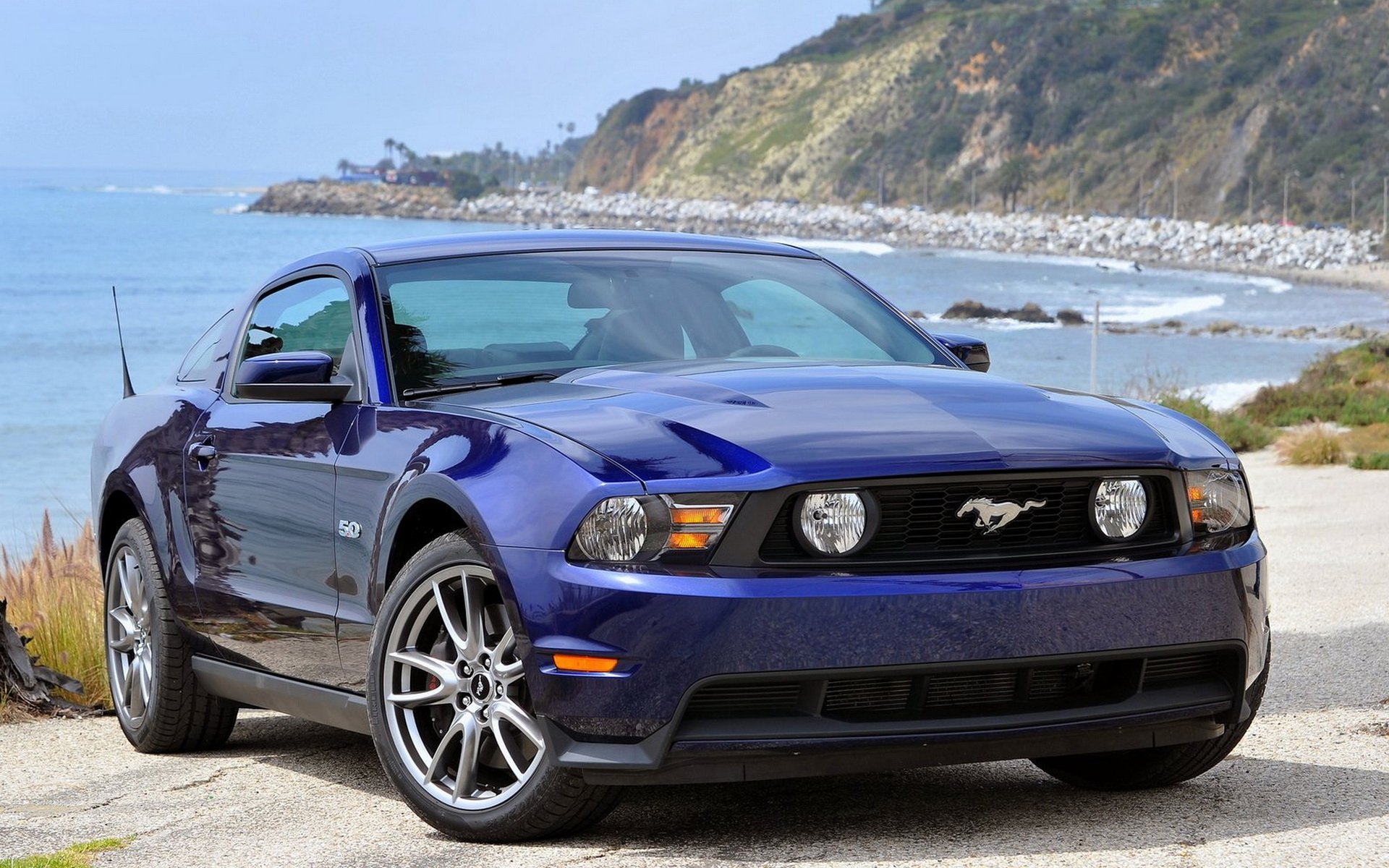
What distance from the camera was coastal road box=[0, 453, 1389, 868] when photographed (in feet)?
12.9

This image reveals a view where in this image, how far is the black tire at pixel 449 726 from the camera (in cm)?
394

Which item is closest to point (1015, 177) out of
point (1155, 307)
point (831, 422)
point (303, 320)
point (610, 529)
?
point (1155, 307)

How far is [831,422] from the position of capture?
158 inches

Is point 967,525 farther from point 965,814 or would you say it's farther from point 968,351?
point 968,351

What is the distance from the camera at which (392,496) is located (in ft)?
14.3

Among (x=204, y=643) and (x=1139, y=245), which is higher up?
(x=204, y=643)

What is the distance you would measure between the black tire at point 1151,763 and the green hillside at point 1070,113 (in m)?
110

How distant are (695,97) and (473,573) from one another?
19141 centimetres

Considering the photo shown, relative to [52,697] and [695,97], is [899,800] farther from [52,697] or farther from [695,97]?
[695,97]

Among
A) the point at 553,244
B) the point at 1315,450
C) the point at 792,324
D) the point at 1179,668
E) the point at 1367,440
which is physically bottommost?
the point at 1367,440

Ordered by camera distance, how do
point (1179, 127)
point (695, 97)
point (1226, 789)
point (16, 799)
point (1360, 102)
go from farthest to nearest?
point (695, 97) → point (1179, 127) → point (1360, 102) → point (16, 799) → point (1226, 789)

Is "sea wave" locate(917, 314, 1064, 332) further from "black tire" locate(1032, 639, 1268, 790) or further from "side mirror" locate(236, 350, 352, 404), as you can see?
"side mirror" locate(236, 350, 352, 404)

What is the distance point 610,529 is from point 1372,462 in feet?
43.9

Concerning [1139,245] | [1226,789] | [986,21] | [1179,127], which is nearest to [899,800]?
[1226,789]
